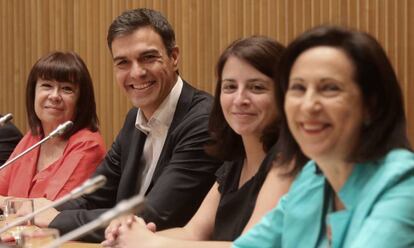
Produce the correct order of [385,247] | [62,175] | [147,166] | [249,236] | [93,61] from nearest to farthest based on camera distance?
1. [385,247]
2. [249,236]
3. [147,166]
4. [62,175]
5. [93,61]

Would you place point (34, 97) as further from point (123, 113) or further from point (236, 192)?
point (236, 192)

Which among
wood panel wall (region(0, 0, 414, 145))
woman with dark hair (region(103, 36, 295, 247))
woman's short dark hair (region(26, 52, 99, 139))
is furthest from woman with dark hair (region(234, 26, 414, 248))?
woman's short dark hair (region(26, 52, 99, 139))

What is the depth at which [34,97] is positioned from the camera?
4.05 metres

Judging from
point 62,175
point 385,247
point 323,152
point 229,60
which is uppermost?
point 229,60

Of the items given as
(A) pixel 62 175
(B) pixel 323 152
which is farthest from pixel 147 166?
(B) pixel 323 152

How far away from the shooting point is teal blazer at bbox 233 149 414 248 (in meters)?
1.67

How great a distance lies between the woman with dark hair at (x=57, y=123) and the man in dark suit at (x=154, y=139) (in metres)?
0.28

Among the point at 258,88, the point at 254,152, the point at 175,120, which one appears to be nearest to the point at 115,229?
the point at 254,152

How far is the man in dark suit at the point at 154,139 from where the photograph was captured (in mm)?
2957

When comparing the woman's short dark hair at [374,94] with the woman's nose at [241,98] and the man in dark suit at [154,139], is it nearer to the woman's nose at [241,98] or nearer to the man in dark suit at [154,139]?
the woman's nose at [241,98]

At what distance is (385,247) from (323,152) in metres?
0.28

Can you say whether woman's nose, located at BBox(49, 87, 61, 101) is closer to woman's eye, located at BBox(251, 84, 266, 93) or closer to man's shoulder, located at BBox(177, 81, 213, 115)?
man's shoulder, located at BBox(177, 81, 213, 115)

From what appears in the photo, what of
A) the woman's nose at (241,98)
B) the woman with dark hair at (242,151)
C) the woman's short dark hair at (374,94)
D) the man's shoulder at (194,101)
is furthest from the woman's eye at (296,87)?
the man's shoulder at (194,101)

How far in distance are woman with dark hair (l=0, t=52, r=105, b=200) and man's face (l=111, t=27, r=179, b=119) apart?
562 mm
